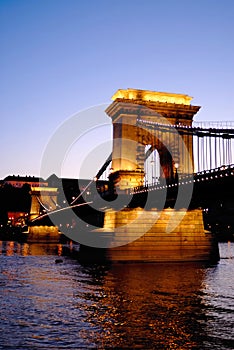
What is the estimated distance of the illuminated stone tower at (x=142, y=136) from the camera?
153ft

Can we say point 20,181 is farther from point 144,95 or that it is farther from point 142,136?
point 142,136

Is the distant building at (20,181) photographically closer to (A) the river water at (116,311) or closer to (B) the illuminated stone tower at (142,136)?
(B) the illuminated stone tower at (142,136)

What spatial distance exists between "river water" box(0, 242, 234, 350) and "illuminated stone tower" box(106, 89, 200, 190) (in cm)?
1973

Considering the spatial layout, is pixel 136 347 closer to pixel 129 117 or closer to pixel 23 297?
pixel 23 297

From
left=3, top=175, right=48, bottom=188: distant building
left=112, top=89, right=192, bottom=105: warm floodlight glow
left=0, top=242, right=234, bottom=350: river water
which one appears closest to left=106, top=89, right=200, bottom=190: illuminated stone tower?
left=112, top=89, right=192, bottom=105: warm floodlight glow

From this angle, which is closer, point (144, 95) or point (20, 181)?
point (144, 95)

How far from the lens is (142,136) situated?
47938 mm

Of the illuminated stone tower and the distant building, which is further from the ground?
the distant building

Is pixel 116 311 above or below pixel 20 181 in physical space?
below

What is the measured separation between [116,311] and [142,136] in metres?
33.4

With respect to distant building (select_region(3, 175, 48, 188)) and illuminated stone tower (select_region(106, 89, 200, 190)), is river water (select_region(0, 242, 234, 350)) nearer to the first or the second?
illuminated stone tower (select_region(106, 89, 200, 190))

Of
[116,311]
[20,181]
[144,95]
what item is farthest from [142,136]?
[20,181]

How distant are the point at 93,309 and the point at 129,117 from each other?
33.3 meters

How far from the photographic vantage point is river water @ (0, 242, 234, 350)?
11.7 m
